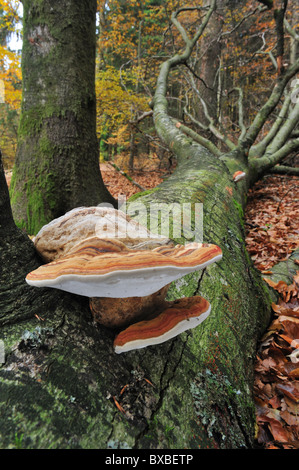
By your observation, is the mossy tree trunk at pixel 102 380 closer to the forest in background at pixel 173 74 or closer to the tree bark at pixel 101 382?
the tree bark at pixel 101 382

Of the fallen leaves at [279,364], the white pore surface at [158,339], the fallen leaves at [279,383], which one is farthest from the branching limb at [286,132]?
the white pore surface at [158,339]

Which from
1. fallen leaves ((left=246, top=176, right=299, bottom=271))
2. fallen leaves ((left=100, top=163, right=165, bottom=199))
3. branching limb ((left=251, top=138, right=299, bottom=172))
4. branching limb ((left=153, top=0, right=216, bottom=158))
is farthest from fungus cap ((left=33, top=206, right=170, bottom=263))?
fallen leaves ((left=100, top=163, right=165, bottom=199))

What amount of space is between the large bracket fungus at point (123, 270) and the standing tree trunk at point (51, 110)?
277 cm

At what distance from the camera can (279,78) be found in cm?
629

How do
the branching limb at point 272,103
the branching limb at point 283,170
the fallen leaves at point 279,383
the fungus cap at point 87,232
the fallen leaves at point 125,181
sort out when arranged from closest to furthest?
the fungus cap at point 87,232, the fallen leaves at point 279,383, the branching limb at point 272,103, the branching limb at point 283,170, the fallen leaves at point 125,181

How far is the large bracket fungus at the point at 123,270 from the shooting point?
78 centimetres

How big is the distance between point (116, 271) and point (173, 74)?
2070 cm

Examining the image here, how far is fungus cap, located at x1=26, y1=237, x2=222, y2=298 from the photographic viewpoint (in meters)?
0.75

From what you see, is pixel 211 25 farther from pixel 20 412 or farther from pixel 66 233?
pixel 20 412

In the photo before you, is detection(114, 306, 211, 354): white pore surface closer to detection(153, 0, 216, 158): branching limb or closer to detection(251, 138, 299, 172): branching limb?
detection(153, 0, 216, 158): branching limb

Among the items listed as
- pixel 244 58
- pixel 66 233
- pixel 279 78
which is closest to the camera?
pixel 66 233

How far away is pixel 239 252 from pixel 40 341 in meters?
2.00

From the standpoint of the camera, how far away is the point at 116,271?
2.39ft

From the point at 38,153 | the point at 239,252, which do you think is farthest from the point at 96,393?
the point at 38,153
